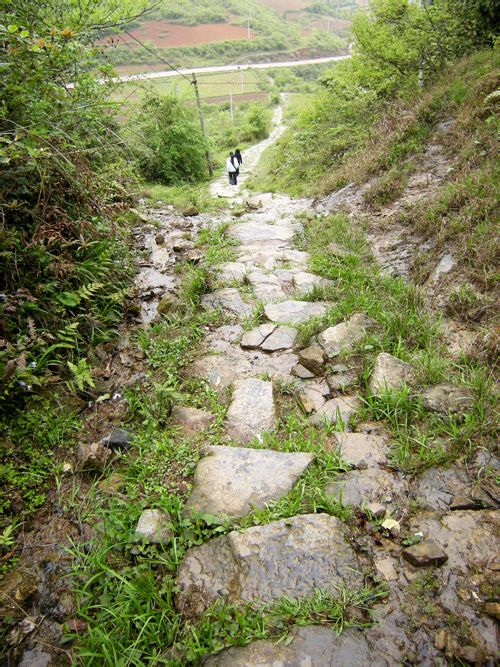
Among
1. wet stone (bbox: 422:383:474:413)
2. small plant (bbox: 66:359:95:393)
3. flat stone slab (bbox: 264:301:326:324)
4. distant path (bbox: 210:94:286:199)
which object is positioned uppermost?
small plant (bbox: 66:359:95:393)

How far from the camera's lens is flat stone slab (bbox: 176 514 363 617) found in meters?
1.86

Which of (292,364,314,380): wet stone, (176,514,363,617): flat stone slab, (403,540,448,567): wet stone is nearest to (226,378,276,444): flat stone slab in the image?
(292,364,314,380): wet stone

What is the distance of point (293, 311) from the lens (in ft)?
13.9

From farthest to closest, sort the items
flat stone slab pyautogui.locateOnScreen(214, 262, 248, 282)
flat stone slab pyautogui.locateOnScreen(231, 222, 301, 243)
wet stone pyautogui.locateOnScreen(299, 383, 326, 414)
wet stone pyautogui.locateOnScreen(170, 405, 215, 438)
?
flat stone slab pyautogui.locateOnScreen(231, 222, 301, 243) → flat stone slab pyautogui.locateOnScreen(214, 262, 248, 282) → wet stone pyautogui.locateOnScreen(299, 383, 326, 414) → wet stone pyautogui.locateOnScreen(170, 405, 215, 438)

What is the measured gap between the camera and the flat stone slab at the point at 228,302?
14.4 ft

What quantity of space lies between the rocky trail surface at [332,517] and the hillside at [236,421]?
11mm

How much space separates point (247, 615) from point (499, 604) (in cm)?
117

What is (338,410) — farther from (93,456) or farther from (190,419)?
(93,456)

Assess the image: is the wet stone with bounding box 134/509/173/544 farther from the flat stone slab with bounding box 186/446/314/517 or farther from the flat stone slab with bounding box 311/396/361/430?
the flat stone slab with bounding box 311/396/361/430

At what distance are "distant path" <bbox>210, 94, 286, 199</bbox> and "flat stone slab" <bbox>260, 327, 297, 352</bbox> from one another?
27.6 ft

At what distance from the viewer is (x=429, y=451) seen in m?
2.42

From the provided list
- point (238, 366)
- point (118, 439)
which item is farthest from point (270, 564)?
point (238, 366)

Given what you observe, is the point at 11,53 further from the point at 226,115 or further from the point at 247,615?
the point at 226,115

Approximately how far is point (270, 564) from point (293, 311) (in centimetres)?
276
